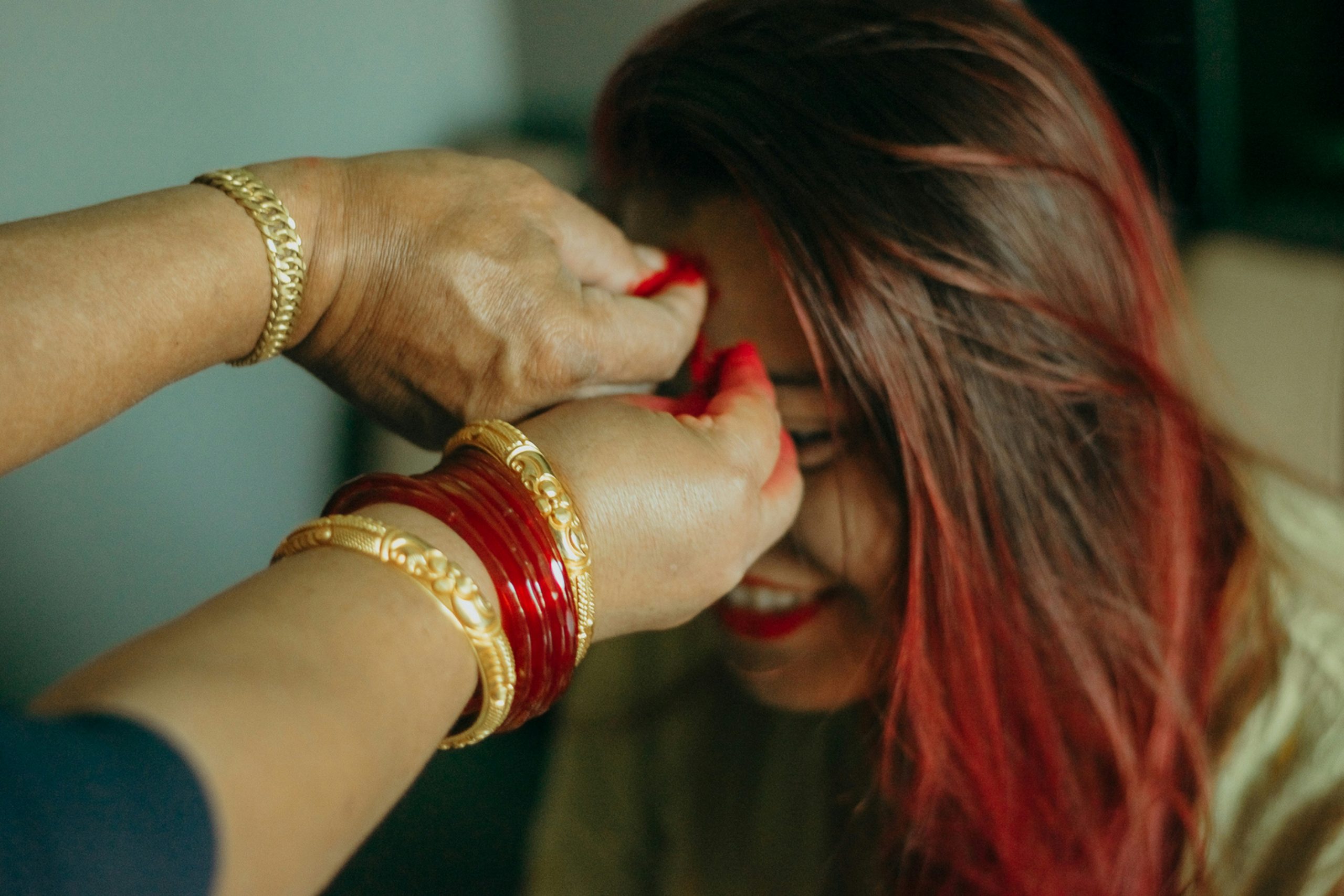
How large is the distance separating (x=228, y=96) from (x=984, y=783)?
94cm

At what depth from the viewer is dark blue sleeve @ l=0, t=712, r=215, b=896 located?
0.27 metres

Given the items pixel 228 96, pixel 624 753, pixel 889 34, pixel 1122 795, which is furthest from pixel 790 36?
pixel 624 753

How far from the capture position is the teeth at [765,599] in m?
0.86

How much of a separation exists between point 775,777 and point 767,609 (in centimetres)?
31

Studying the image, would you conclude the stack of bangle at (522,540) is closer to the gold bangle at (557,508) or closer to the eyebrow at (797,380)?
the gold bangle at (557,508)

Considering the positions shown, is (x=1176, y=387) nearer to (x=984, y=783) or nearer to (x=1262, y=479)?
(x=1262, y=479)

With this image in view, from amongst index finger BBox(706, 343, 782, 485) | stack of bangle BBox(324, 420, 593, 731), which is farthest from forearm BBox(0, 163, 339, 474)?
index finger BBox(706, 343, 782, 485)

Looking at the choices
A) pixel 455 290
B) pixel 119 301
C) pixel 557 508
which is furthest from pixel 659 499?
Answer: pixel 119 301

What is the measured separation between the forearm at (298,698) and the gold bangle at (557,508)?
0.16 ft

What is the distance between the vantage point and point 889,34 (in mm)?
670

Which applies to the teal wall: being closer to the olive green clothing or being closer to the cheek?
the olive green clothing

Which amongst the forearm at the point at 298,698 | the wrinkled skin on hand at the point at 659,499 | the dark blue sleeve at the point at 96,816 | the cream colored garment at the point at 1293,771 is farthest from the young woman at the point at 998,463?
the dark blue sleeve at the point at 96,816

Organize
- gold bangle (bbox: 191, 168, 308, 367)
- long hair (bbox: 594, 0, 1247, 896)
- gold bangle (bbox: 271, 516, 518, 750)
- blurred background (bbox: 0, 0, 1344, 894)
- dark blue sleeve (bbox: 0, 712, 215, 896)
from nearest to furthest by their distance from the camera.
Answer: dark blue sleeve (bbox: 0, 712, 215, 896)
gold bangle (bbox: 271, 516, 518, 750)
gold bangle (bbox: 191, 168, 308, 367)
long hair (bbox: 594, 0, 1247, 896)
blurred background (bbox: 0, 0, 1344, 894)

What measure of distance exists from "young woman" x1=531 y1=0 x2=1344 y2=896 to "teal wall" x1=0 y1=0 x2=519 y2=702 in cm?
38
